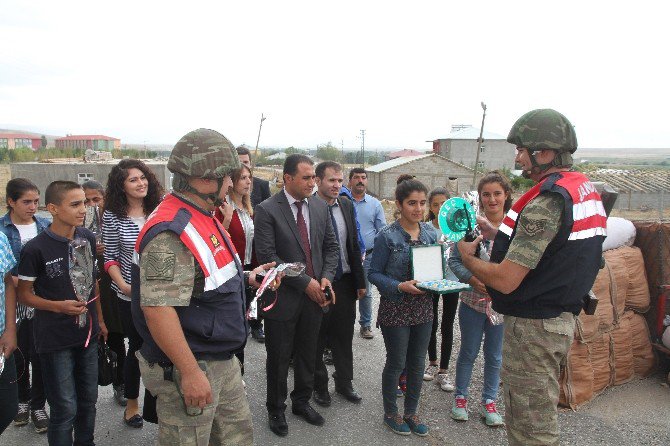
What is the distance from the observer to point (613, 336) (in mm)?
4480

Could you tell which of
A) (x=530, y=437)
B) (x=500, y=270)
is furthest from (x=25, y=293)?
(x=530, y=437)

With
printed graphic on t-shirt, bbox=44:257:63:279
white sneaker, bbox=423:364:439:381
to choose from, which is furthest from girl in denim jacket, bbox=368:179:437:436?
printed graphic on t-shirt, bbox=44:257:63:279

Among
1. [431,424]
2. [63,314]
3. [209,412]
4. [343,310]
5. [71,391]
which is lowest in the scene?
[431,424]

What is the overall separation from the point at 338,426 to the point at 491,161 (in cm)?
6250

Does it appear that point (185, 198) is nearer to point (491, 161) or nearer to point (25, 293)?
point (25, 293)

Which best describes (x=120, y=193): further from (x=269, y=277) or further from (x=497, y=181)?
(x=497, y=181)

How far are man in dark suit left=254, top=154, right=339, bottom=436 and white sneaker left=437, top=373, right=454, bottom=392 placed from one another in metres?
1.30

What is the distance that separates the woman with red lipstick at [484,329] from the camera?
12.3 ft

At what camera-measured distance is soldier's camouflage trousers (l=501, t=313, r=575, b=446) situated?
2.56 meters

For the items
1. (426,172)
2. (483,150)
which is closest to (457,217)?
(426,172)

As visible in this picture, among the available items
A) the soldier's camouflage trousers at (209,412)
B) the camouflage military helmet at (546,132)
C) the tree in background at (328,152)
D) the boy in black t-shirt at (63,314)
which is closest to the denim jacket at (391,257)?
the camouflage military helmet at (546,132)

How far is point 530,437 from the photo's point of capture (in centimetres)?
258

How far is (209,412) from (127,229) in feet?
6.41

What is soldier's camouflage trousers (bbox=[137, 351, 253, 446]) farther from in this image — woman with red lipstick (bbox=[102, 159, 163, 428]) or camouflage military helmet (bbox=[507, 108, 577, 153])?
camouflage military helmet (bbox=[507, 108, 577, 153])
